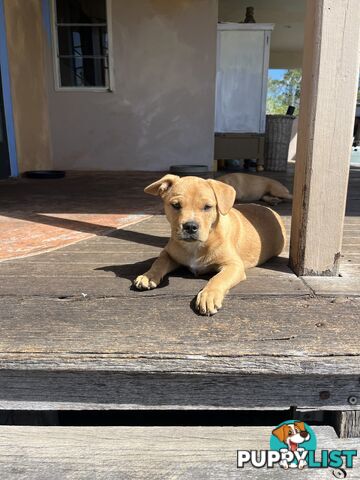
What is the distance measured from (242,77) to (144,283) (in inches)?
266

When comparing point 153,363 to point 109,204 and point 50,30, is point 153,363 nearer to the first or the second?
point 109,204

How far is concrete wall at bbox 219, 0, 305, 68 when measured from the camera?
27.8 ft

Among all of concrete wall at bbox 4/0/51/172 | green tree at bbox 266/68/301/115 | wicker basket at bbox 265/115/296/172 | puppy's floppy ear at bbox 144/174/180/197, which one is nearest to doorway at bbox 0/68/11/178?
concrete wall at bbox 4/0/51/172

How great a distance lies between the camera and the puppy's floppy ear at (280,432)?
1653 mm

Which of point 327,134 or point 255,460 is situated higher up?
point 327,134

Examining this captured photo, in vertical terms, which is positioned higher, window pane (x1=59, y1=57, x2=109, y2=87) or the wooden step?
window pane (x1=59, y1=57, x2=109, y2=87)

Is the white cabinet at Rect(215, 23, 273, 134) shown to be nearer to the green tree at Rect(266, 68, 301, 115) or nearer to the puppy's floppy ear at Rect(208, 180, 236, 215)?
the puppy's floppy ear at Rect(208, 180, 236, 215)

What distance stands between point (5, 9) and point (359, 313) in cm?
644

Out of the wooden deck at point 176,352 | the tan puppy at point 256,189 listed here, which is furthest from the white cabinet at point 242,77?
the wooden deck at point 176,352

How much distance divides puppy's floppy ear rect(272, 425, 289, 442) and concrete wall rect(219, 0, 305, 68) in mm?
8659

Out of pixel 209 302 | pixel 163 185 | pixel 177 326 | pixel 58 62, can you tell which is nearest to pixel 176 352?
pixel 177 326

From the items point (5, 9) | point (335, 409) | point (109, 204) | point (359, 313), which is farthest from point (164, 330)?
point (5, 9)

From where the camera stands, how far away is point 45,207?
14.6 ft

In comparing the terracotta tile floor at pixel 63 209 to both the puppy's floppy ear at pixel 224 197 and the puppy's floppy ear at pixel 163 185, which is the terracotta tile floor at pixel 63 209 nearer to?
the puppy's floppy ear at pixel 163 185
